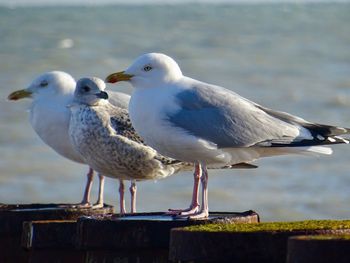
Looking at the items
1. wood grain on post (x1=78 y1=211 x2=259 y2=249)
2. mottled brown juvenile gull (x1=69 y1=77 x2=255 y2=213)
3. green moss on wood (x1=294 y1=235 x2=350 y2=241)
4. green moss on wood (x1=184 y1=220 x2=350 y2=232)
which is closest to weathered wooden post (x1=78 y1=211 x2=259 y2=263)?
wood grain on post (x1=78 y1=211 x2=259 y2=249)

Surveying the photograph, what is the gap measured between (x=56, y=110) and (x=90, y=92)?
78cm

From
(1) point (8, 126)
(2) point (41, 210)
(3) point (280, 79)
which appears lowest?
(2) point (41, 210)

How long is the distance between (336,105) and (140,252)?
16194 mm

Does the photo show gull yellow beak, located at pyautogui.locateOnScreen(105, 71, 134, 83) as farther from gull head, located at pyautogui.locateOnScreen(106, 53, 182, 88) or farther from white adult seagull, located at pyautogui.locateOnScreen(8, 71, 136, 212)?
white adult seagull, located at pyautogui.locateOnScreen(8, 71, 136, 212)

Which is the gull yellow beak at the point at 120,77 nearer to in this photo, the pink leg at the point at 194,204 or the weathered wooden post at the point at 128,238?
the pink leg at the point at 194,204

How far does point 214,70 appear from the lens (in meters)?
27.3

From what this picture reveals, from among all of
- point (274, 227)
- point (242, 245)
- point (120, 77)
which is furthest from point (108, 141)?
point (242, 245)

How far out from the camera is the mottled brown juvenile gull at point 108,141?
23.1ft

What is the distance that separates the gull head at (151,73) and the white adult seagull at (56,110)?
124 centimetres

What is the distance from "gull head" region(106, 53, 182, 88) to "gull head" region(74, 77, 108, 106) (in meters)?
0.83

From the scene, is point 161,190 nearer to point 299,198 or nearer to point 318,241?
point 299,198

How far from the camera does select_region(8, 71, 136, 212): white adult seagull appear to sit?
7.95m

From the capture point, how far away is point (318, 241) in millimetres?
4059

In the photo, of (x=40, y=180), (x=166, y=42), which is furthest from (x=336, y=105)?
(x=166, y=42)
